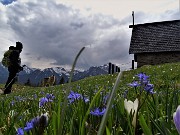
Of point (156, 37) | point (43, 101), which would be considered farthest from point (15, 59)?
point (156, 37)

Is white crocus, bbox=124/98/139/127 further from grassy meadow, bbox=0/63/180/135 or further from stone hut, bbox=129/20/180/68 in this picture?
stone hut, bbox=129/20/180/68

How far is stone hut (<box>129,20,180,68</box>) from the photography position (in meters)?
56.1

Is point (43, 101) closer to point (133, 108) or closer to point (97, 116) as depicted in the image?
point (97, 116)

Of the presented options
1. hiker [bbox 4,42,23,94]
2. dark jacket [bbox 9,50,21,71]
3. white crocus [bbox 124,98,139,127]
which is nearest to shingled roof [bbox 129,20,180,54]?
hiker [bbox 4,42,23,94]

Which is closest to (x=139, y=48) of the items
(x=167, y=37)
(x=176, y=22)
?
(x=167, y=37)

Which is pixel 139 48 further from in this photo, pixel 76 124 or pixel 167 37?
pixel 76 124

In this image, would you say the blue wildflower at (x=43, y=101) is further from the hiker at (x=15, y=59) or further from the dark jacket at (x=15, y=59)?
the dark jacket at (x=15, y=59)

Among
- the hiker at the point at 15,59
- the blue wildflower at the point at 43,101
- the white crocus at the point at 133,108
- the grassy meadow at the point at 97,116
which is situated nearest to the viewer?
the grassy meadow at the point at 97,116

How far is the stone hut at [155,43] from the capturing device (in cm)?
5606

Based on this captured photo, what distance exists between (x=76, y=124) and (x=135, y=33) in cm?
6201

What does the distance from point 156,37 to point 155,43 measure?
2624mm

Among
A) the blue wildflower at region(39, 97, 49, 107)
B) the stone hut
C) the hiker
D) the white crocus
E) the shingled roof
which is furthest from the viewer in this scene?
the shingled roof

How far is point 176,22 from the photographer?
6278 centimetres

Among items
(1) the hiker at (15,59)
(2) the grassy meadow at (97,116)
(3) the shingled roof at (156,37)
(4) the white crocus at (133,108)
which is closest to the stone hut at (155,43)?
Result: (3) the shingled roof at (156,37)
